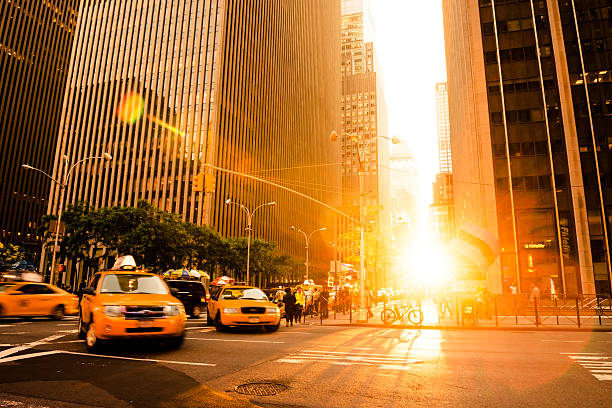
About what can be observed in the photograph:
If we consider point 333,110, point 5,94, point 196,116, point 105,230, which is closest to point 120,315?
point 105,230

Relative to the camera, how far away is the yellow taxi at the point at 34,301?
16031 millimetres

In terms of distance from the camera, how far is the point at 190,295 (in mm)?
22141

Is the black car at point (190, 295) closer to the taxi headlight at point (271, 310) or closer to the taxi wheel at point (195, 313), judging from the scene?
the taxi wheel at point (195, 313)

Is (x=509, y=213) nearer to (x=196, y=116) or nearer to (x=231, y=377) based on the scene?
(x=231, y=377)

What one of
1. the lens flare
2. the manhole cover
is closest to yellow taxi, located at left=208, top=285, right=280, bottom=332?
the manhole cover

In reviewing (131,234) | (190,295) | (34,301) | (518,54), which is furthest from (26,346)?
(518,54)

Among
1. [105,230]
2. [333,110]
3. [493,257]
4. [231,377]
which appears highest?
[333,110]

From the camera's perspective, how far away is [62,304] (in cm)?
1811

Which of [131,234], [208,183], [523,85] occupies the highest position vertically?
[523,85]

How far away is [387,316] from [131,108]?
71.7 m

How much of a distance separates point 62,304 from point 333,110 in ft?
Answer: 443

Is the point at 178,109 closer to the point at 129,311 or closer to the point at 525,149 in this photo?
the point at 525,149

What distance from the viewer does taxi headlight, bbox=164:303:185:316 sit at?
355 inches

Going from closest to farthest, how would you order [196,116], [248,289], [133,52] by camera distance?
[248,289] < [196,116] < [133,52]
